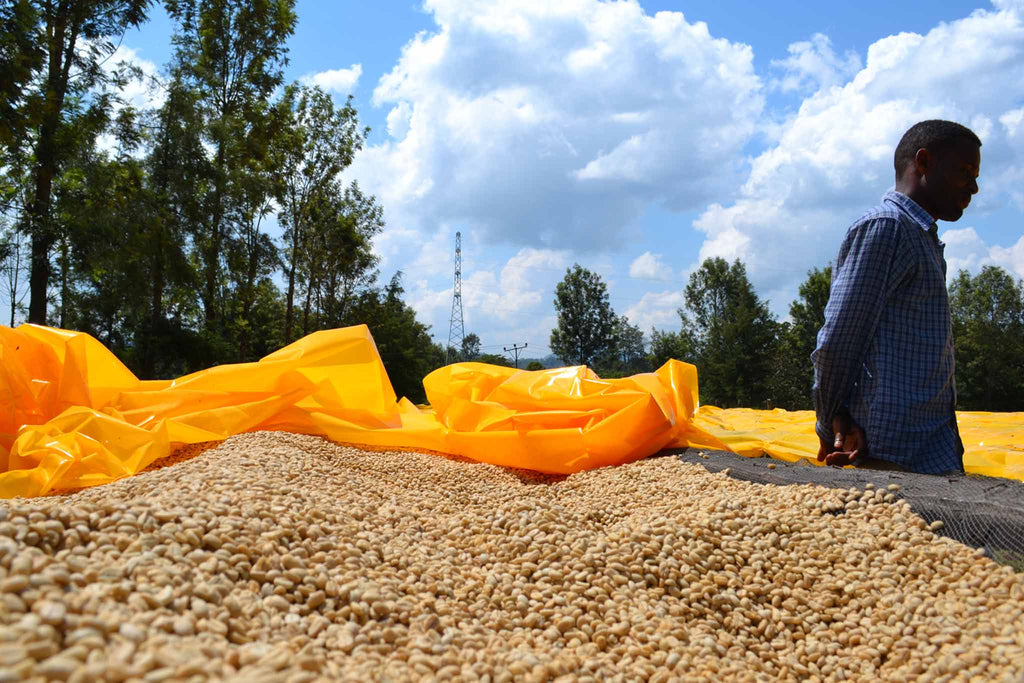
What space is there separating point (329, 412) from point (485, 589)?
7.01ft

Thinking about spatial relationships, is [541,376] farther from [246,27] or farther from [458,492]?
[246,27]

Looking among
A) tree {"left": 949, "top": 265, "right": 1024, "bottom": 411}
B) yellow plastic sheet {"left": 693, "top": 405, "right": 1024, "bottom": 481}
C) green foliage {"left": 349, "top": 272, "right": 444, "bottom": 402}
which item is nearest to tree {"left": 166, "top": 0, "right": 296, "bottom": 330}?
green foliage {"left": 349, "top": 272, "right": 444, "bottom": 402}

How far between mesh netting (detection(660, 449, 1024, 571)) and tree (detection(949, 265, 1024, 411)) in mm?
25758

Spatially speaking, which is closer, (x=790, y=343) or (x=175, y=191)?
(x=175, y=191)

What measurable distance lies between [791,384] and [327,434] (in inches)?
962

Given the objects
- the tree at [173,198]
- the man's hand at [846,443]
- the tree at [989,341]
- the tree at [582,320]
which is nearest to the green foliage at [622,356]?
the tree at [582,320]

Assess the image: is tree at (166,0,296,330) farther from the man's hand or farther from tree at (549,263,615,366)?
tree at (549,263,615,366)

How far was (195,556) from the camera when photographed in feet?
4.81

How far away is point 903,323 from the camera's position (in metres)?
2.61

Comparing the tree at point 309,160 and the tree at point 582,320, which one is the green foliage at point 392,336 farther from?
the tree at point 582,320

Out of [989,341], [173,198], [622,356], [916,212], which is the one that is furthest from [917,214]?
[622,356]

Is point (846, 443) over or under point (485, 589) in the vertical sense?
over

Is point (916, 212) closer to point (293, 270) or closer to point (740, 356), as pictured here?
point (293, 270)

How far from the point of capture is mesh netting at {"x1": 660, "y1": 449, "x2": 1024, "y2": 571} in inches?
73.0
